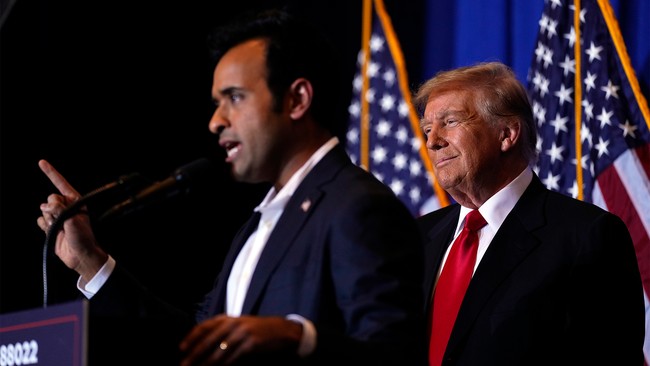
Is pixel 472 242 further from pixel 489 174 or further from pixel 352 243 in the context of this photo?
pixel 352 243

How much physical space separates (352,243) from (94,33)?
288 centimetres

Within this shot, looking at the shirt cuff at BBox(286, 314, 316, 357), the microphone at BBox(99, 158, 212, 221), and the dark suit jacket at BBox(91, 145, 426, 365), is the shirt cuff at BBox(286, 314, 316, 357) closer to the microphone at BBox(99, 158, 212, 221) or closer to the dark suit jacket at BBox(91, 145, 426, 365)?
the dark suit jacket at BBox(91, 145, 426, 365)

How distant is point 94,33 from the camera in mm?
4242

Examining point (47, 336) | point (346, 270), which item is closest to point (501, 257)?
point (346, 270)

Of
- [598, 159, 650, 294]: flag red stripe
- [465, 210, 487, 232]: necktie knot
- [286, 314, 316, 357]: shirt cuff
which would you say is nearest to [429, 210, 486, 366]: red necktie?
[465, 210, 487, 232]: necktie knot

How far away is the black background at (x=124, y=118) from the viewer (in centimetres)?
407

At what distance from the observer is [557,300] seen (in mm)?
2363

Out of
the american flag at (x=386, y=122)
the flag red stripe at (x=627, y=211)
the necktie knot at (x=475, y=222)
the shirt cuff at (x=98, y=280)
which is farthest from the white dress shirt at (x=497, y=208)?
the american flag at (x=386, y=122)

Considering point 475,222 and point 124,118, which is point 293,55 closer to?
point 475,222

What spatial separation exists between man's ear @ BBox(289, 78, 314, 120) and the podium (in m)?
0.70

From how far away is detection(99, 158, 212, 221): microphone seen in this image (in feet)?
5.65

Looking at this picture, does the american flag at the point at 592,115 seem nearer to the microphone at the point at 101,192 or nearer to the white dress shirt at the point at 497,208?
the white dress shirt at the point at 497,208

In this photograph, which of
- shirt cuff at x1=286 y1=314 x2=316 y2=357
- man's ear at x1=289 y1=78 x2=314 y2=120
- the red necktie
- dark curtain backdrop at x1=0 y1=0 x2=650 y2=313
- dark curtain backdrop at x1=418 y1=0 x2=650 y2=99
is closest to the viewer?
shirt cuff at x1=286 y1=314 x2=316 y2=357

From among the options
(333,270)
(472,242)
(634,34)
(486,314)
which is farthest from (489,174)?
(333,270)
